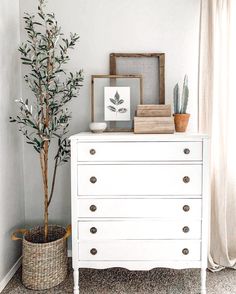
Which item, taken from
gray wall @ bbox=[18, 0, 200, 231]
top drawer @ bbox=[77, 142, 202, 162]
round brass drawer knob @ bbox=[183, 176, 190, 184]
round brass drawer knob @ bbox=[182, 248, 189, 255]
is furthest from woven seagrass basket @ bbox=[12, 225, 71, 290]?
gray wall @ bbox=[18, 0, 200, 231]

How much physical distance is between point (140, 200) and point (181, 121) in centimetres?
69

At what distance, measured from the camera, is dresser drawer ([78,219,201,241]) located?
2.11 m

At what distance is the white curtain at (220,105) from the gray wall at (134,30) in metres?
0.13

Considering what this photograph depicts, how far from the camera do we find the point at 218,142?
8.02 feet

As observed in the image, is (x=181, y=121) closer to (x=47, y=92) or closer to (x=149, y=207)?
(x=149, y=207)

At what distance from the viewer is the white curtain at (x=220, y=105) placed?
2389 mm

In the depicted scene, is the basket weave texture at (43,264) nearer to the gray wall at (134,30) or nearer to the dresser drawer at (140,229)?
the dresser drawer at (140,229)

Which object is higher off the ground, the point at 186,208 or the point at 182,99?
the point at 182,99

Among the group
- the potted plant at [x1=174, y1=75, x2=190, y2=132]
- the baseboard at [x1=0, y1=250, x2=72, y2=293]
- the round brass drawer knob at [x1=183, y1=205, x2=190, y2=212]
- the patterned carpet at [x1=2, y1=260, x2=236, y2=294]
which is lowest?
the patterned carpet at [x1=2, y1=260, x2=236, y2=294]

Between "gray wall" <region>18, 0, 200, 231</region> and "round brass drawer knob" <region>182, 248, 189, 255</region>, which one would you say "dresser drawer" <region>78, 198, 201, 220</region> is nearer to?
"round brass drawer knob" <region>182, 248, 189, 255</region>

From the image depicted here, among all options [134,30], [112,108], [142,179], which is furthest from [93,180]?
[134,30]

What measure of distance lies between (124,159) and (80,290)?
99cm

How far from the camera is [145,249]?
2121 millimetres

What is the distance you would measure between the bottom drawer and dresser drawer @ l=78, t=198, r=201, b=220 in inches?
7.1
